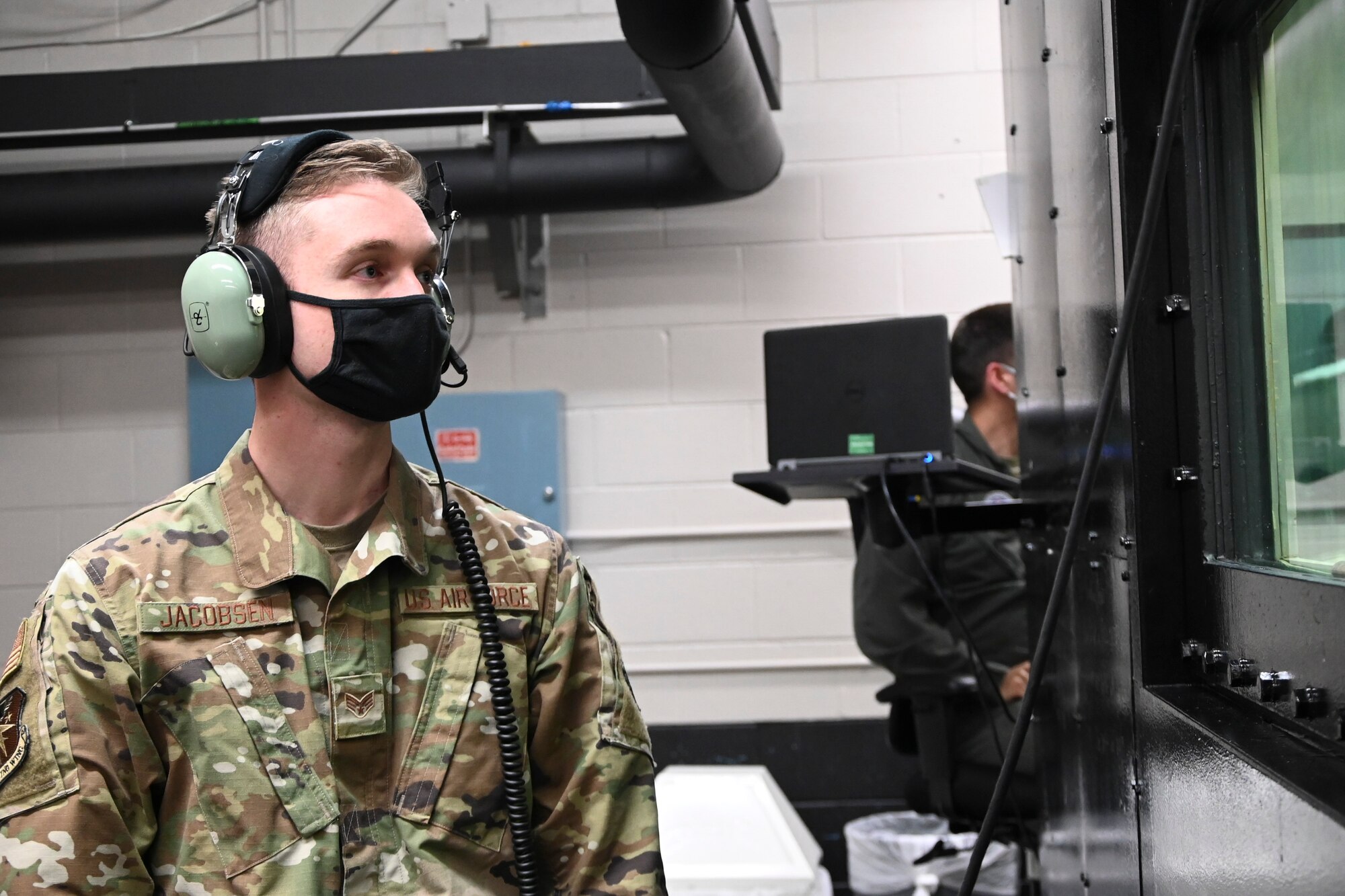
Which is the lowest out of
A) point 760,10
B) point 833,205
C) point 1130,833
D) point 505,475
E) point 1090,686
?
point 1130,833

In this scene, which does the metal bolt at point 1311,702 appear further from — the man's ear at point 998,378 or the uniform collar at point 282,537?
the man's ear at point 998,378

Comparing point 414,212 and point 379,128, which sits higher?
point 379,128

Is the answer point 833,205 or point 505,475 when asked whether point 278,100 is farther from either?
point 833,205

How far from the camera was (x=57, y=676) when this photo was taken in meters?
1.02

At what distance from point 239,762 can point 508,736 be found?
243 mm

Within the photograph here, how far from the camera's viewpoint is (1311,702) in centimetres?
A: 78

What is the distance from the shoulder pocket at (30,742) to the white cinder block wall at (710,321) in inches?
101

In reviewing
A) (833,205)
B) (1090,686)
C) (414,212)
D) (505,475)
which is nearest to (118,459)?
(505,475)

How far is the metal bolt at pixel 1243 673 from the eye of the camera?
2.95 ft

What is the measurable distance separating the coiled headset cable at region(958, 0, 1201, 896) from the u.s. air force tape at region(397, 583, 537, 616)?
1.60 ft

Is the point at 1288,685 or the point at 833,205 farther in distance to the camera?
the point at 833,205

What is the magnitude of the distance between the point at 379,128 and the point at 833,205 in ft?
4.36

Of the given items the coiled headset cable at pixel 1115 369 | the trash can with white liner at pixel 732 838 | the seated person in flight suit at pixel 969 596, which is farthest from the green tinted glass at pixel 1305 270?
the trash can with white liner at pixel 732 838

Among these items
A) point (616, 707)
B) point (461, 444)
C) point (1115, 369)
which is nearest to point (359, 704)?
point (616, 707)
